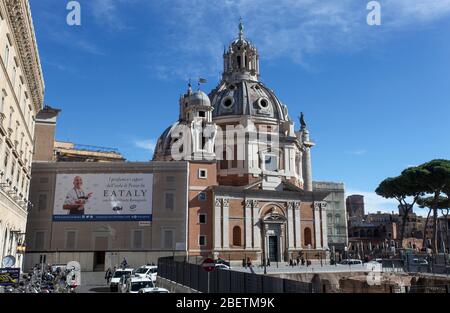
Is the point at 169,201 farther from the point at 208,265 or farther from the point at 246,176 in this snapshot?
the point at 208,265

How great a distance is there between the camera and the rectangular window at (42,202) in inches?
1638

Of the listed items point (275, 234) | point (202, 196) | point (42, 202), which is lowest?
point (275, 234)

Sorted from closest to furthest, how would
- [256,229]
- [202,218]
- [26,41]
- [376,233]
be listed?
1. [26,41]
2. [202,218]
3. [256,229]
4. [376,233]

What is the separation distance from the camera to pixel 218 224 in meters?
46.5

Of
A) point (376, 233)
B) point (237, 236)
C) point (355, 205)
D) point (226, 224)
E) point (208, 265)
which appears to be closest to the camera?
point (208, 265)

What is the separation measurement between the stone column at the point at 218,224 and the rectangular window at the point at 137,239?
7871mm

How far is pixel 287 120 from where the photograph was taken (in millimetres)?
58906

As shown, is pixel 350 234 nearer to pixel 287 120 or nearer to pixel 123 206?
pixel 287 120

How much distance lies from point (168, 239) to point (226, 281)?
25.8 metres

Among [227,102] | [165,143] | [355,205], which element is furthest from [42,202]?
[355,205]

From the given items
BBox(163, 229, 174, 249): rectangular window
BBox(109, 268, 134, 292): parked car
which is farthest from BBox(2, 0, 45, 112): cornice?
→ BBox(163, 229, 174, 249): rectangular window

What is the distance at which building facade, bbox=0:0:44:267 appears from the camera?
20.6m

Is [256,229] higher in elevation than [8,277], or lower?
higher

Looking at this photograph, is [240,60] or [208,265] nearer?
[208,265]
